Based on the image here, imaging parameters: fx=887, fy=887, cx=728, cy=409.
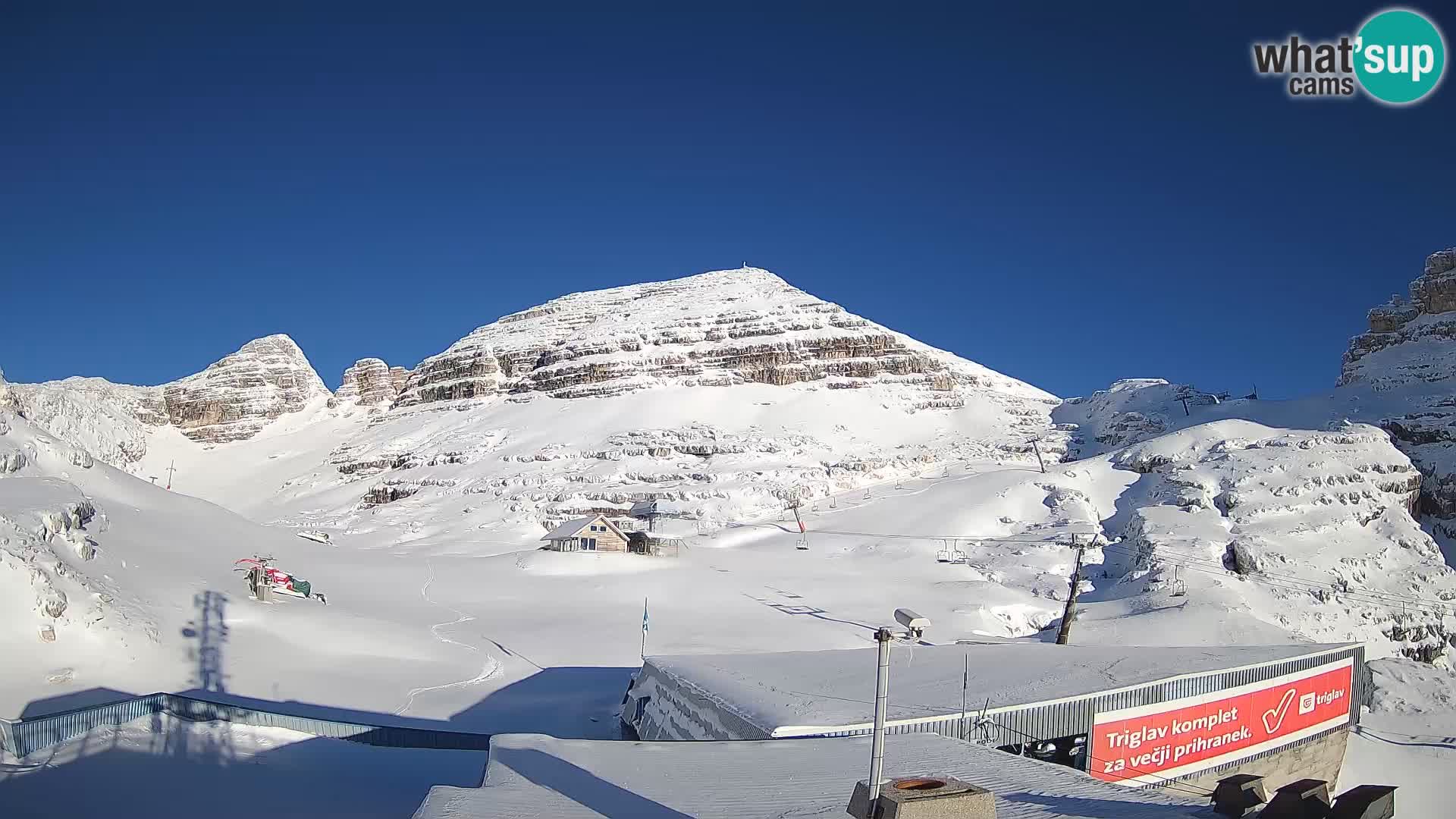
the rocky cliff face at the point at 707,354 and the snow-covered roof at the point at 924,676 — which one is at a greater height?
the rocky cliff face at the point at 707,354

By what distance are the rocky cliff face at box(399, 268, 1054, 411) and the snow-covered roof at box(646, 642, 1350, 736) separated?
76426mm

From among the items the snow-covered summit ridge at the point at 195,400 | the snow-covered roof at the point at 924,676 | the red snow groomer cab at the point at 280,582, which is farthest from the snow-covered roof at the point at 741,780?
the snow-covered summit ridge at the point at 195,400

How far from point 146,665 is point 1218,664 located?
19885 millimetres

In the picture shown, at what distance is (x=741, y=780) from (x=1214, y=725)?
9.41 metres

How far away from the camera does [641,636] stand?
27391 millimetres

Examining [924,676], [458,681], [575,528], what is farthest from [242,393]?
[924,676]

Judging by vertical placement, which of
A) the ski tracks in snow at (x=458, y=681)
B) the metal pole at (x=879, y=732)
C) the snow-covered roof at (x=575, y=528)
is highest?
the metal pole at (x=879, y=732)

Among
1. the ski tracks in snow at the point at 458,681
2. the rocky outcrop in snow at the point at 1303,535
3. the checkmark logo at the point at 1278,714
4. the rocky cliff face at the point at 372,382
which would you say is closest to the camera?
the checkmark logo at the point at 1278,714

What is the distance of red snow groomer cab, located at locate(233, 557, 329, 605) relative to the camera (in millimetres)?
25108

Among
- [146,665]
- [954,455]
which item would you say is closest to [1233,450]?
[954,455]

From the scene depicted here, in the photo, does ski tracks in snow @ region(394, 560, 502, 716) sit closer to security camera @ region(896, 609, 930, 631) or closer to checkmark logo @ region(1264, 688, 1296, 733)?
security camera @ region(896, 609, 930, 631)

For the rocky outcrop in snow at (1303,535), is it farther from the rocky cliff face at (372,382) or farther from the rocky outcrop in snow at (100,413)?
the rocky cliff face at (372,382)

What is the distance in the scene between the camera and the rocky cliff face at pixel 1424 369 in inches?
1769

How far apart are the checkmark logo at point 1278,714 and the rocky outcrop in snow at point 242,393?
145 meters
